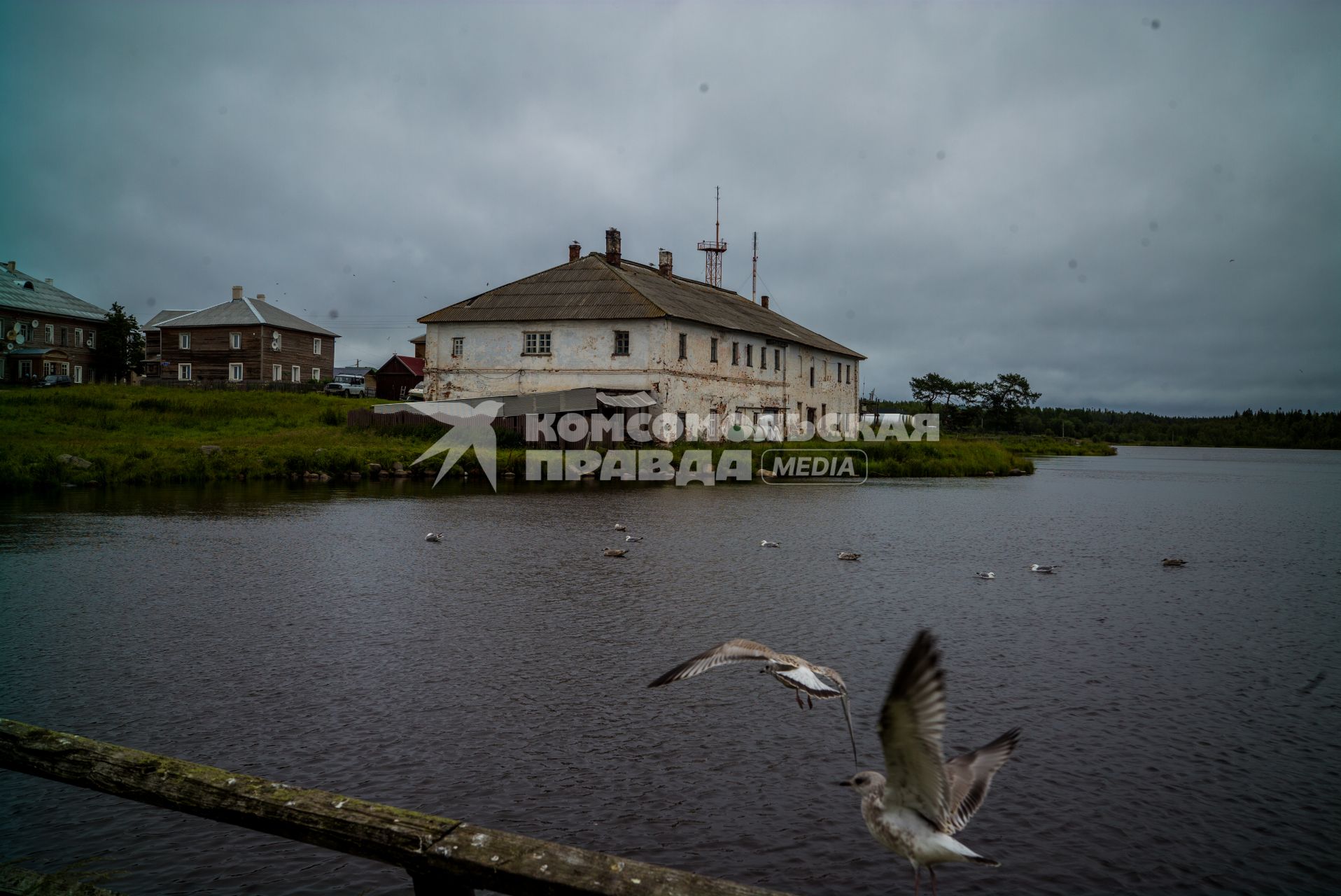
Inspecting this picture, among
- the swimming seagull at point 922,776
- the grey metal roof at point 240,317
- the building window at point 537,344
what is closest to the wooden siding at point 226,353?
the grey metal roof at point 240,317

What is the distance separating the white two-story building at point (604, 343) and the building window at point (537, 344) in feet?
0.16

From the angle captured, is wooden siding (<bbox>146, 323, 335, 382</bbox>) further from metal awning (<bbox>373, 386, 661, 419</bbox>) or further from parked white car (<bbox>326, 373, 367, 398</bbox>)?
metal awning (<bbox>373, 386, 661, 419</bbox>)

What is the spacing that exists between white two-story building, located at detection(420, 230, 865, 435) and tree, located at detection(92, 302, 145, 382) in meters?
33.5

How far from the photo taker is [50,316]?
6375 cm

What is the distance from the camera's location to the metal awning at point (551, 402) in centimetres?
4084

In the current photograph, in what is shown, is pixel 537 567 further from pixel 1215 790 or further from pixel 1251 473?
pixel 1251 473

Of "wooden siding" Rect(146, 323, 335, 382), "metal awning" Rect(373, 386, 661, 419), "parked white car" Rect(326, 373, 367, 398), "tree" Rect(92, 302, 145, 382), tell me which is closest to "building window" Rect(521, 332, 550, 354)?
"metal awning" Rect(373, 386, 661, 419)

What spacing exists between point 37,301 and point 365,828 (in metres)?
75.3

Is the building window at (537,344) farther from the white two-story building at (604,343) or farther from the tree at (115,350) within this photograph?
the tree at (115,350)

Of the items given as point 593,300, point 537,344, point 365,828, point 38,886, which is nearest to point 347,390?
point 537,344

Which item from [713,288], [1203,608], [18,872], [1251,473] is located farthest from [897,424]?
[18,872]

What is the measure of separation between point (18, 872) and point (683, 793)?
13.2ft

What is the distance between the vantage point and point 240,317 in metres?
62.6

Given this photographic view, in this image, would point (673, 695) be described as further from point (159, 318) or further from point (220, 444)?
point (159, 318)
